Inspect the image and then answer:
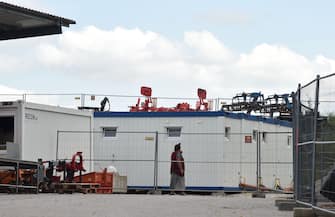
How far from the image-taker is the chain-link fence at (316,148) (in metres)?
9.67

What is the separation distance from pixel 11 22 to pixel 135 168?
1077cm

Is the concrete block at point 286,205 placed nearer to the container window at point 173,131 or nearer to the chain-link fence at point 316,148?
the chain-link fence at point 316,148

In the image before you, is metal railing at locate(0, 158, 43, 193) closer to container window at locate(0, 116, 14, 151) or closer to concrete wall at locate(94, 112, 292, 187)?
container window at locate(0, 116, 14, 151)

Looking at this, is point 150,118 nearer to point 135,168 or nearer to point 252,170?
point 135,168

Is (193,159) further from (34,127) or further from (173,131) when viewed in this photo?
(34,127)

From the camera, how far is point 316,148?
34.0 feet

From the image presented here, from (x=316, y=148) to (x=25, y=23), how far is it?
13789 mm

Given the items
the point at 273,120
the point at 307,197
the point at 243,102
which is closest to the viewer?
the point at 307,197

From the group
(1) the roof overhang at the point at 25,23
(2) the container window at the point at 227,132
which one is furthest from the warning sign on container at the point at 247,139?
(1) the roof overhang at the point at 25,23

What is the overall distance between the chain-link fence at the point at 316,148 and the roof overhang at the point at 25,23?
1063 cm

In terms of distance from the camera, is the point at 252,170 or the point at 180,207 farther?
the point at 252,170

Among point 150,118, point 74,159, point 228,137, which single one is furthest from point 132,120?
point 74,159

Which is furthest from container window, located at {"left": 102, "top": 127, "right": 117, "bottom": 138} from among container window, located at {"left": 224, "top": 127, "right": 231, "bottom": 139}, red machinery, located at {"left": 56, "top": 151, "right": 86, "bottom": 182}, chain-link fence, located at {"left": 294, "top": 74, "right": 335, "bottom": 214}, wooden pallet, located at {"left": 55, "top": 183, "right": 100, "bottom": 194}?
chain-link fence, located at {"left": 294, "top": 74, "right": 335, "bottom": 214}

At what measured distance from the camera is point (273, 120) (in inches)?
1351
